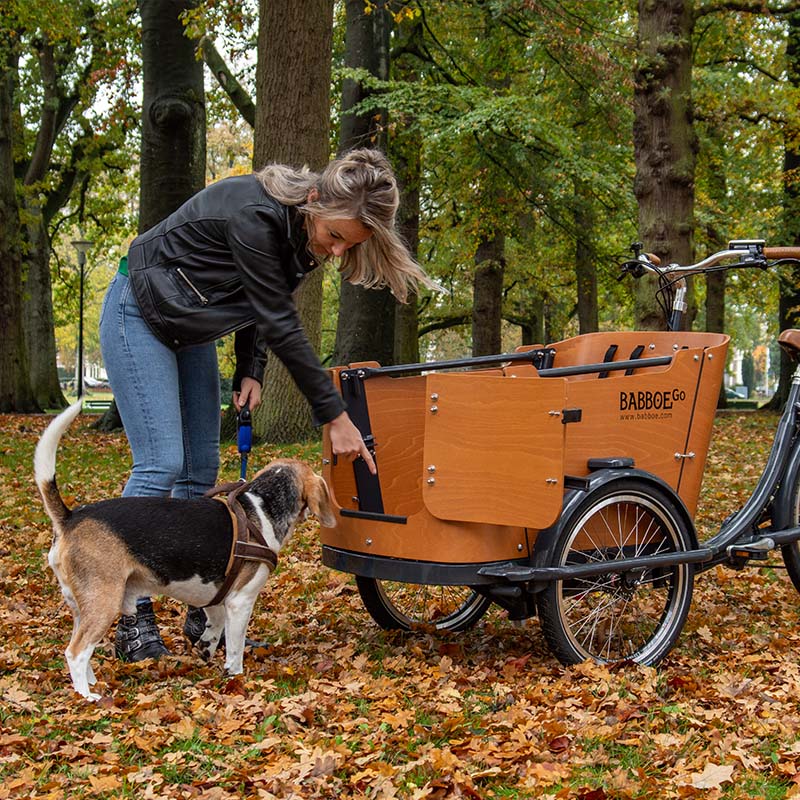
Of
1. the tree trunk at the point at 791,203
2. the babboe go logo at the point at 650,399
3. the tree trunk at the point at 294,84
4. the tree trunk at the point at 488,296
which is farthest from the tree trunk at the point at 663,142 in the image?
the tree trunk at the point at 488,296

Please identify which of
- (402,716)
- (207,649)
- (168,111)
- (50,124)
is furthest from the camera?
(50,124)

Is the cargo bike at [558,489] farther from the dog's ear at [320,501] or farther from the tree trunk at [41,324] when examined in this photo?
the tree trunk at [41,324]

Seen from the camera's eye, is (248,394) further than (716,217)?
No

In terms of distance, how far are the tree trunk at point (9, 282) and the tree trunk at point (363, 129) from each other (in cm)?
704

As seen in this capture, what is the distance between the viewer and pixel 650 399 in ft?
13.6

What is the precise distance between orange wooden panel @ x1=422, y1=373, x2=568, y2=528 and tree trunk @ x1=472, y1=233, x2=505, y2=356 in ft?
49.2

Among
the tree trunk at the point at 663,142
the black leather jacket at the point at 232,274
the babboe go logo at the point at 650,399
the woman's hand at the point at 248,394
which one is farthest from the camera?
the tree trunk at the point at 663,142

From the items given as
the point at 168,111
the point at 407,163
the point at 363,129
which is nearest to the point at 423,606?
the point at 168,111

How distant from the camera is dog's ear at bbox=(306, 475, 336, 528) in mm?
4148

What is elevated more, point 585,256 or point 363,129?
point 363,129

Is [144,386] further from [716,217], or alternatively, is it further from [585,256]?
[716,217]

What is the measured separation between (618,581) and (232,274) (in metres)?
2.04

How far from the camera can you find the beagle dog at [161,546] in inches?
142

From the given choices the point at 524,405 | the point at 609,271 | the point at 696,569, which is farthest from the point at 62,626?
the point at 609,271
